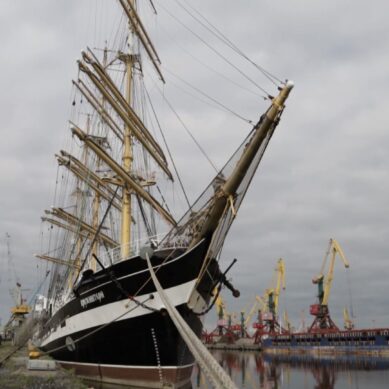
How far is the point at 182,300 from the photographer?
55.2 feet

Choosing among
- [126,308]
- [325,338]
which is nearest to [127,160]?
[126,308]

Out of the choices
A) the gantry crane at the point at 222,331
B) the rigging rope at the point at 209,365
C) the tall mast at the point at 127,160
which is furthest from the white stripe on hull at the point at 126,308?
the gantry crane at the point at 222,331

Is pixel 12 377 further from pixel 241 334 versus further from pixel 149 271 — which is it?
pixel 241 334

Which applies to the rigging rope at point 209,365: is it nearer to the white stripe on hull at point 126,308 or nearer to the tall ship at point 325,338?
the white stripe on hull at point 126,308

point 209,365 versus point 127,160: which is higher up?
point 127,160

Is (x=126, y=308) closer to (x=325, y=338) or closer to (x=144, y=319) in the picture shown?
(x=144, y=319)

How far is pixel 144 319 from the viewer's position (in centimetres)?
1684

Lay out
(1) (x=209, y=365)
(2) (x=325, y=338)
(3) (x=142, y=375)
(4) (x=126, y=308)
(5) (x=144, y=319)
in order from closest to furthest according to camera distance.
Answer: (1) (x=209, y=365) → (5) (x=144, y=319) → (3) (x=142, y=375) → (4) (x=126, y=308) → (2) (x=325, y=338)

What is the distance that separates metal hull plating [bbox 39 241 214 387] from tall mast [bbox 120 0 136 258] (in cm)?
228

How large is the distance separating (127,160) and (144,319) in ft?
38.0

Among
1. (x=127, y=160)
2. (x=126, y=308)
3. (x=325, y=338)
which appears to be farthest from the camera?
(x=325, y=338)

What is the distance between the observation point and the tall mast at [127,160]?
22844mm

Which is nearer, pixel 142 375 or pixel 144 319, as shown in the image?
pixel 144 319

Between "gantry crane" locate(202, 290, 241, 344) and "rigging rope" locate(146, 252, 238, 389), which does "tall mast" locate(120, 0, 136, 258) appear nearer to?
"rigging rope" locate(146, 252, 238, 389)
